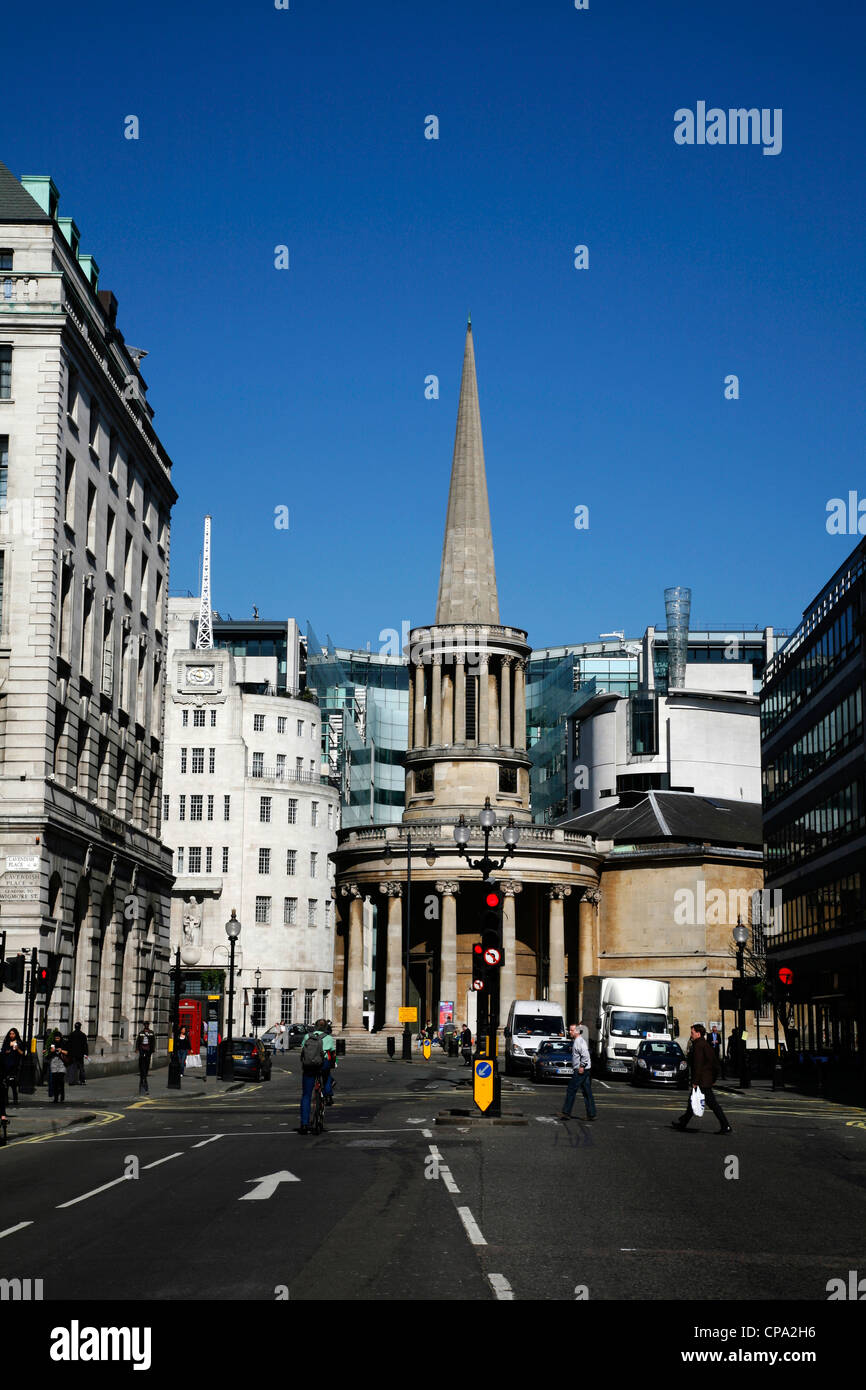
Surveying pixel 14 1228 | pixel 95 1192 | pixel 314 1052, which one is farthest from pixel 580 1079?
pixel 14 1228

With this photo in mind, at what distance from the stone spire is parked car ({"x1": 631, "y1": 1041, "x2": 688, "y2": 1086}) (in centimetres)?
4909

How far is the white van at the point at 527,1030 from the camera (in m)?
59.7

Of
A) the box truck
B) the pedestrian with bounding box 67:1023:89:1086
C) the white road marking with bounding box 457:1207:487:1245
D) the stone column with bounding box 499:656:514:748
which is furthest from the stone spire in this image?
the white road marking with bounding box 457:1207:487:1245

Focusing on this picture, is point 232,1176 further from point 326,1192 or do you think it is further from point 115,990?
point 115,990

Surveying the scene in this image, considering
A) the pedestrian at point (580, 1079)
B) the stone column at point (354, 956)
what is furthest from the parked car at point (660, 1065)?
the stone column at point (354, 956)

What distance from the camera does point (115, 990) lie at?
58438 mm

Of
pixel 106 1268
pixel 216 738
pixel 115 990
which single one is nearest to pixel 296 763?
pixel 216 738

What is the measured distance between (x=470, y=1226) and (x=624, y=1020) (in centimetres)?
4437

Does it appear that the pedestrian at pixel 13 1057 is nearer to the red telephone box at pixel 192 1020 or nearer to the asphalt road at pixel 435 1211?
the asphalt road at pixel 435 1211

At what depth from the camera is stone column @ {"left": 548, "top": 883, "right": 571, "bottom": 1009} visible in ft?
315

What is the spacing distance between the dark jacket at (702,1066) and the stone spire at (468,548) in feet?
222

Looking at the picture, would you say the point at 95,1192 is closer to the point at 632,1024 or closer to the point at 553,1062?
the point at 553,1062
